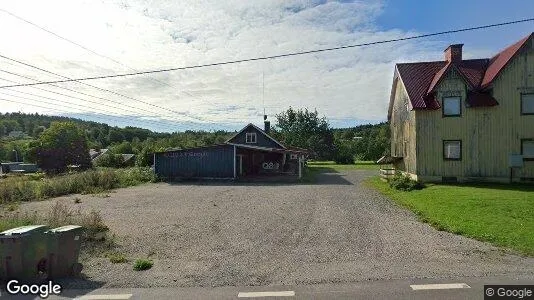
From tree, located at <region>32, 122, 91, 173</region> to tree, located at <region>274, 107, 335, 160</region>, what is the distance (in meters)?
40.7

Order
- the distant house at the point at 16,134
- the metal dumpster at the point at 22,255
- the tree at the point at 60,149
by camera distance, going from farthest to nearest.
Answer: the distant house at the point at 16,134 → the tree at the point at 60,149 → the metal dumpster at the point at 22,255

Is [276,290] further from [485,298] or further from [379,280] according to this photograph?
Result: [485,298]

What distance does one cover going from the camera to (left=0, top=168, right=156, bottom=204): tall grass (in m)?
22.6

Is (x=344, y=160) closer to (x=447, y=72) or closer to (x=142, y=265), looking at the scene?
(x=447, y=72)

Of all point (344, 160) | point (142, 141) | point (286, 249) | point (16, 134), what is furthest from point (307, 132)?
point (16, 134)

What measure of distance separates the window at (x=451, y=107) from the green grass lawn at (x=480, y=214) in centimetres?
618

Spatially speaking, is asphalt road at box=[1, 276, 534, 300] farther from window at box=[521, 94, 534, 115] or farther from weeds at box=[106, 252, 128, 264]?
window at box=[521, 94, 534, 115]

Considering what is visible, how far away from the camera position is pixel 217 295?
6.20m

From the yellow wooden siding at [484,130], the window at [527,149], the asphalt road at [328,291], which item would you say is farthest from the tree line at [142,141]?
the asphalt road at [328,291]

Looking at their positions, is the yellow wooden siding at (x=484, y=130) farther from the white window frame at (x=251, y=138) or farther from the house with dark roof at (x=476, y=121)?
the white window frame at (x=251, y=138)

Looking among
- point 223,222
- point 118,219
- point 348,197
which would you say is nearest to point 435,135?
point 348,197

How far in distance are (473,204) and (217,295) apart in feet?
39.4

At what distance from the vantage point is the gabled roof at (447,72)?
23.3 m

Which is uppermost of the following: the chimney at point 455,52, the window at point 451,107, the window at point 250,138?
the chimney at point 455,52
